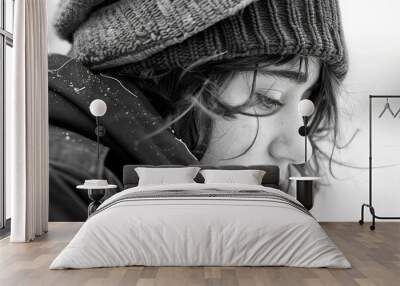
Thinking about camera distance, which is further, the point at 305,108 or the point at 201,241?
the point at 305,108

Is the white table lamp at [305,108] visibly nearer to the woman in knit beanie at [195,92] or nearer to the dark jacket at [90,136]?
the woman in knit beanie at [195,92]

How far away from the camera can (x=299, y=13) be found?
23.4ft

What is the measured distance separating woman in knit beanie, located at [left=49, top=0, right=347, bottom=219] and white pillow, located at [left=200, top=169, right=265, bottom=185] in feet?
1.45

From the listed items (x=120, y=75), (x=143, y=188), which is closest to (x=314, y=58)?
(x=120, y=75)

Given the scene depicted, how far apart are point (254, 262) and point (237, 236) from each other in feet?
0.78

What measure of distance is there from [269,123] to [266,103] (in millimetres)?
254

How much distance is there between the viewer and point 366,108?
723 centimetres

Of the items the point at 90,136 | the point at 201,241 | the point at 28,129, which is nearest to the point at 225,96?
the point at 90,136

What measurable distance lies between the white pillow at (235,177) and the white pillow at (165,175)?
22 centimetres

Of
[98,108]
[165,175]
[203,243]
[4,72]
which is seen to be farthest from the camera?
[98,108]

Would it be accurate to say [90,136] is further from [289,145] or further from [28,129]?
[289,145]

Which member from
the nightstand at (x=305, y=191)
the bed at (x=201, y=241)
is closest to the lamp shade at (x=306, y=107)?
the nightstand at (x=305, y=191)

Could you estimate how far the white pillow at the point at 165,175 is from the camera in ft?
21.8

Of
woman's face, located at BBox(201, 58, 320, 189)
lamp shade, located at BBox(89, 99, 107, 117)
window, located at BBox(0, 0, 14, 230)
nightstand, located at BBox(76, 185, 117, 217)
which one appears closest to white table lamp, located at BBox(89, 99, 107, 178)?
lamp shade, located at BBox(89, 99, 107, 117)
